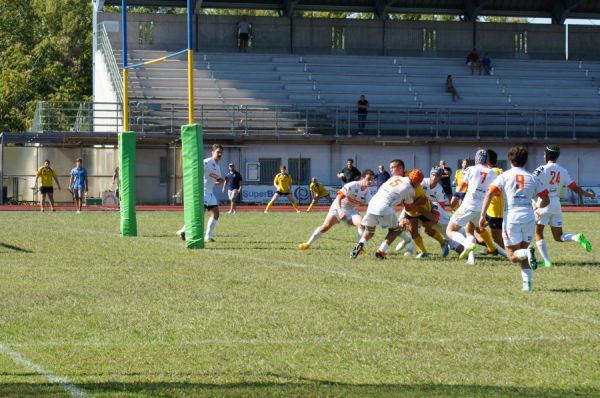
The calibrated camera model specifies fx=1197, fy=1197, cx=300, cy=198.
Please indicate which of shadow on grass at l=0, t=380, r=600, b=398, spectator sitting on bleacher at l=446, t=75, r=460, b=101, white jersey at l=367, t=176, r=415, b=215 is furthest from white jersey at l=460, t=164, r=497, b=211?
spectator sitting on bleacher at l=446, t=75, r=460, b=101

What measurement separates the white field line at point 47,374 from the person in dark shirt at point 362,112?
40023 mm

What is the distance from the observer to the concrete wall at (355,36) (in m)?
54.7

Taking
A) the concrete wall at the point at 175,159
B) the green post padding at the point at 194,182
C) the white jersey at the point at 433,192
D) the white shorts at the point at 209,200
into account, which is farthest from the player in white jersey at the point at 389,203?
the concrete wall at the point at 175,159

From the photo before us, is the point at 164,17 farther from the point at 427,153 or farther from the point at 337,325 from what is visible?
the point at 337,325

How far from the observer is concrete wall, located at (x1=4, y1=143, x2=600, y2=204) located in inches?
1879

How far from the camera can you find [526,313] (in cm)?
1150

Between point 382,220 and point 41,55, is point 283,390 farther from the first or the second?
point 41,55

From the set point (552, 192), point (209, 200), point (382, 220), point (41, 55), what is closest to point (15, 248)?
point (209, 200)

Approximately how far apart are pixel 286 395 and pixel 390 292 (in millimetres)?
6033

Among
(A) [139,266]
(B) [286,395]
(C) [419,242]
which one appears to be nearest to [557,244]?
(C) [419,242]

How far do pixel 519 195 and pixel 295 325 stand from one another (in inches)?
162

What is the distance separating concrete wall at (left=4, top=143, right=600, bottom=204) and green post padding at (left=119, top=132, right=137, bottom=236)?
22.3 m

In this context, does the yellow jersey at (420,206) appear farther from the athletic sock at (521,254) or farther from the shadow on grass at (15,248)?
the shadow on grass at (15,248)

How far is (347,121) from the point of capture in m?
49.7
